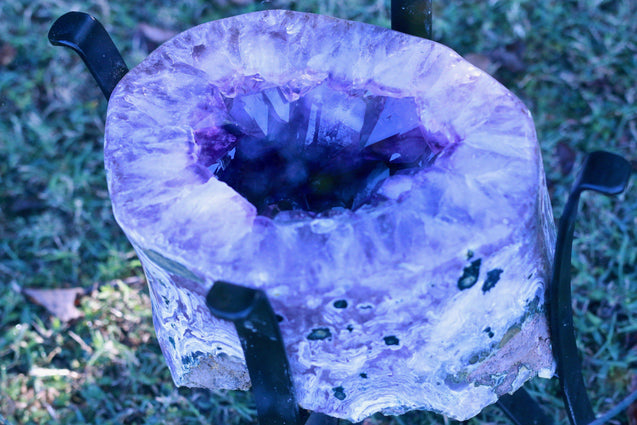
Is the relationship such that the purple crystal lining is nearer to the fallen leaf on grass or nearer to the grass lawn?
the grass lawn

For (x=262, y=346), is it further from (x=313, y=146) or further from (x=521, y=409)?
(x=521, y=409)

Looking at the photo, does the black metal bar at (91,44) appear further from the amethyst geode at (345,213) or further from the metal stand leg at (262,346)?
the metal stand leg at (262,346)

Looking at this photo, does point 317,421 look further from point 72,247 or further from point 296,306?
point 72,247

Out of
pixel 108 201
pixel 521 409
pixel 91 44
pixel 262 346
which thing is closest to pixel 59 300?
pixel 108 201

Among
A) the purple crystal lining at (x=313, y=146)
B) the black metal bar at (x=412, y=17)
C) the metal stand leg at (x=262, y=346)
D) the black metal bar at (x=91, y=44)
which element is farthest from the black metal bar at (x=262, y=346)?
the black metal bar at (x=412, y=17)

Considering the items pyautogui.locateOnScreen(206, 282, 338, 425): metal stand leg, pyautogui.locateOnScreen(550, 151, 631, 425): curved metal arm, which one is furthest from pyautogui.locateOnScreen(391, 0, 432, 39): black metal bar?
pyautogui.locateOnScreen(206, 282, 338, 425): metal stand leg

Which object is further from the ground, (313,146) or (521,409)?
(313,146)

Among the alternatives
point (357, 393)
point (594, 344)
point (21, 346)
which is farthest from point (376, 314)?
point (21, 346)
